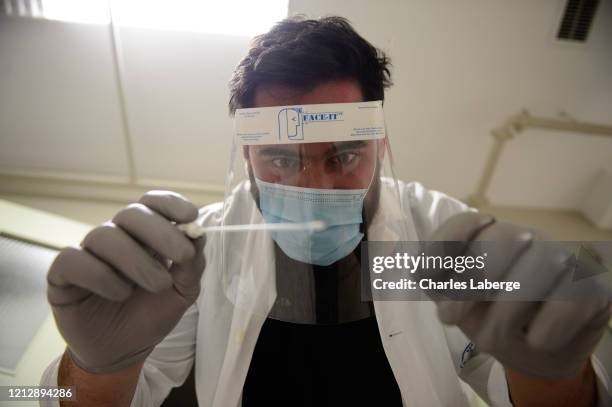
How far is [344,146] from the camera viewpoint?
2.04 ft

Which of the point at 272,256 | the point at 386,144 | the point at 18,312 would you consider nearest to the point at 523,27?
the point at 386,144

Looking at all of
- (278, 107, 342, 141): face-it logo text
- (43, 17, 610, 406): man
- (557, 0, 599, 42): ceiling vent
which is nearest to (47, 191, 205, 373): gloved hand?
(43, 17, 610, 406): man

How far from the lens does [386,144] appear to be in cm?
71

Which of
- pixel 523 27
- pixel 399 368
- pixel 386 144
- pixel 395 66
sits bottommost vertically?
pixel 399 368

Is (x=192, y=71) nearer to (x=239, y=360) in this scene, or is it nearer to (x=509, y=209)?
(x=239, y=360)

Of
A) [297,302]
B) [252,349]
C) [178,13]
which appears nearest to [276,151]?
[297,302]

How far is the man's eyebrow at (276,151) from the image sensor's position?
627mm

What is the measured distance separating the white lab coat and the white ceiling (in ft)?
2.08

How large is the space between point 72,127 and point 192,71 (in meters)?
0.65

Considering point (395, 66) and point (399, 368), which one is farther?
point (395, 66)

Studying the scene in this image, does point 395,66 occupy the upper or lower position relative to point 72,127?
upper

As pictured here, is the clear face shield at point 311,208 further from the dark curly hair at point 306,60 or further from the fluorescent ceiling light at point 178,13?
the fluorescent ceiling light at point 178,13

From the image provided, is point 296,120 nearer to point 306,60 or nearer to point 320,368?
point 306,60

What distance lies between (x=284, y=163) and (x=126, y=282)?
0.36m
